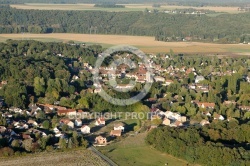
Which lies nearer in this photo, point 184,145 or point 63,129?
point 184,145

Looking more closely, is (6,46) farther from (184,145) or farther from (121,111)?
(184,145)

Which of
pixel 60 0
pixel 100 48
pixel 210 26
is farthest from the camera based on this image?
pixel 60 0

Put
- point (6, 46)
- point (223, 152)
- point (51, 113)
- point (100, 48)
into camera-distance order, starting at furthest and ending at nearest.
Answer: point (100, 48) < point (6, 46) < point (51, 113) < point (223, 152)

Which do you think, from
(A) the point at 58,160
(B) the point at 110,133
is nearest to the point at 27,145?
(A) the point at 58,160

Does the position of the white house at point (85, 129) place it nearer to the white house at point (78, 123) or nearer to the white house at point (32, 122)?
the white house at point (78, 123)

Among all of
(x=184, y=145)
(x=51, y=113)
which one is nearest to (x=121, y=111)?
(x=51, y=113)

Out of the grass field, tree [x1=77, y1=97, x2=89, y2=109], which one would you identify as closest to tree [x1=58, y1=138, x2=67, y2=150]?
the grass field

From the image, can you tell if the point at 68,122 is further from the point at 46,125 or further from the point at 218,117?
the point at 218,117
